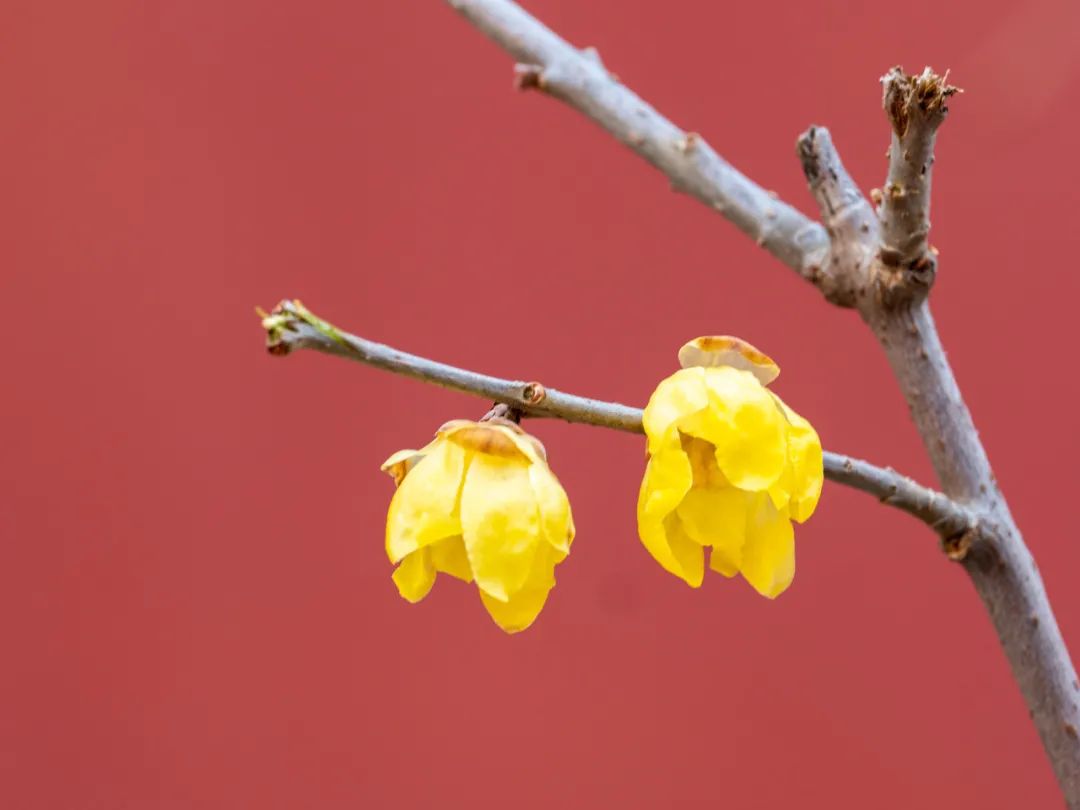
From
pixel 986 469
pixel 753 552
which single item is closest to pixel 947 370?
pixel 986 469

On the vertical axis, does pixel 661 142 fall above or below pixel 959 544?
above

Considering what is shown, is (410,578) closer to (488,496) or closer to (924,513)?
(488,496)

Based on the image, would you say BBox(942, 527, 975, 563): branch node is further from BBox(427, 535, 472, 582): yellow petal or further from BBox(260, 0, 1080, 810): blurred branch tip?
BBox(427, 535, 472, 582): yellow petal

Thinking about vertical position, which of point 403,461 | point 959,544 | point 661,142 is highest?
point 661,142

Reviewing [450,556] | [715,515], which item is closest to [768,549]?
[715,515]

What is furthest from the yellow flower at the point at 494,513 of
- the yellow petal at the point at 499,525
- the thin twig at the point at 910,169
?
the thin twig at the point at 910,169

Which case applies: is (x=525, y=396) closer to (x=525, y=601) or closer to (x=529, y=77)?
(x=525, y=601)
